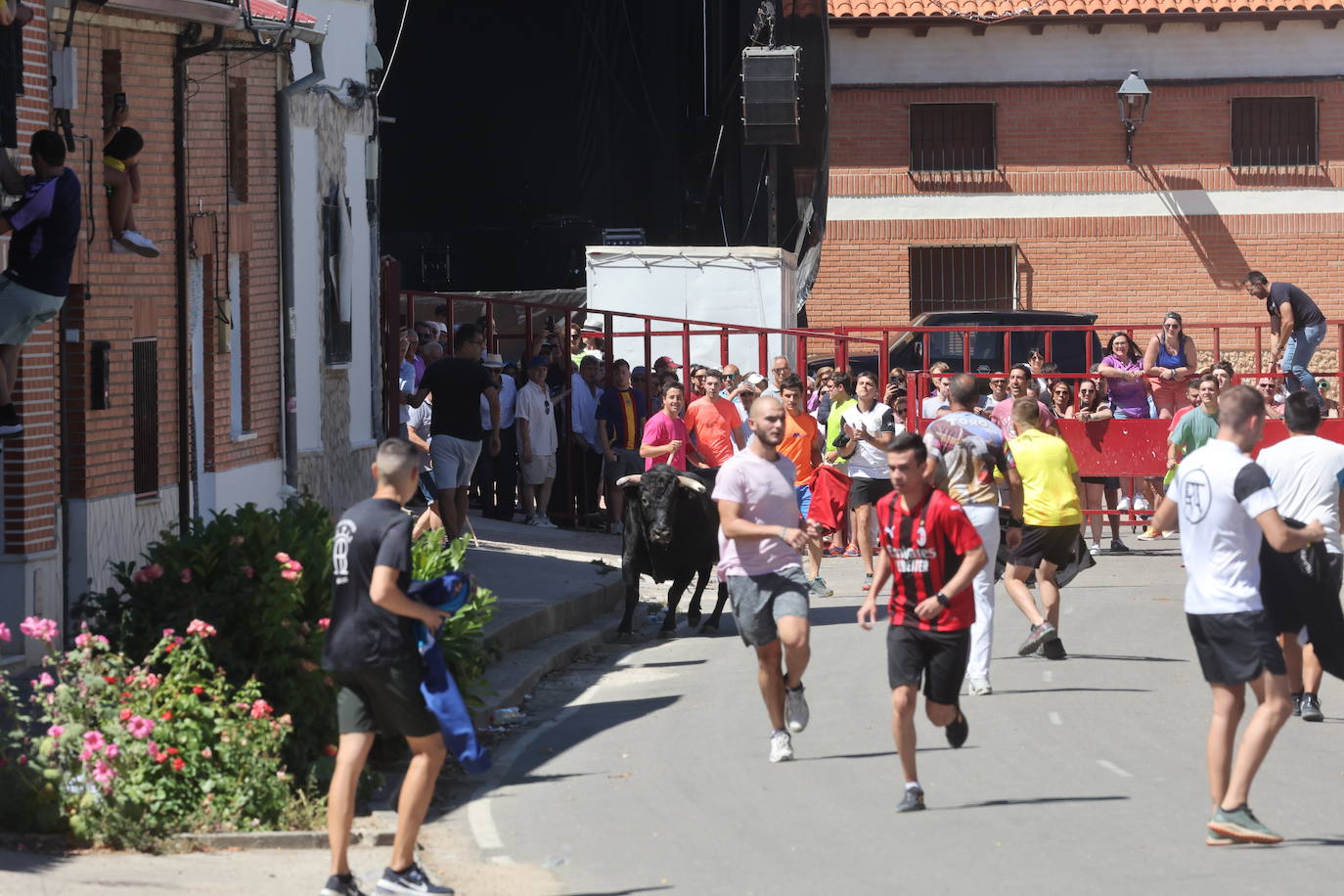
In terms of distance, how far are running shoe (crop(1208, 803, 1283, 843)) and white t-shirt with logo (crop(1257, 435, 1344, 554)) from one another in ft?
8.35

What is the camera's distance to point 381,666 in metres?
7.44

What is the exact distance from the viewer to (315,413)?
18.8 meters

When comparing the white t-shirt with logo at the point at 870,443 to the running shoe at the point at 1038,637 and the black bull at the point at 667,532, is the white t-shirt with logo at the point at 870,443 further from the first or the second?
the running shoe at the point at 1038,637

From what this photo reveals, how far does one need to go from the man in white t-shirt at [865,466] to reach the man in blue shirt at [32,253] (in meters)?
7.59

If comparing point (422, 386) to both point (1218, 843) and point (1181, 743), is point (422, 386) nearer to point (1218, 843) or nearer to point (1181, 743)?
point (1181, 743)

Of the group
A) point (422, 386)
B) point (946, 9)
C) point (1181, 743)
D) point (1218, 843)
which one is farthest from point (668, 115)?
point (1218, 843)

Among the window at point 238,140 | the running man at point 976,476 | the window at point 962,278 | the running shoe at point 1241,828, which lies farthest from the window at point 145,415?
the window at point 962,278

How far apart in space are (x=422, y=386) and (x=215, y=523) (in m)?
8.39

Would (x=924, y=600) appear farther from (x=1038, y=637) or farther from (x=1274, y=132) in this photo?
(x=1274, y=132)

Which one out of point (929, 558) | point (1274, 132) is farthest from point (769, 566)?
point (1274, 132)

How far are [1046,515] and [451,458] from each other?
19.5 feet

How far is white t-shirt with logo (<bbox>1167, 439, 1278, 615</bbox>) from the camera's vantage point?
323 inches

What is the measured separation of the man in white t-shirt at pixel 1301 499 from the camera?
10.0 metres

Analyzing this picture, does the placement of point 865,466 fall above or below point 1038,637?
above
